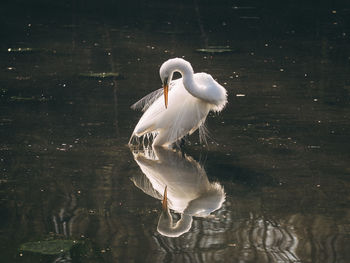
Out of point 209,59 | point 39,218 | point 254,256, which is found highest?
point 209,59

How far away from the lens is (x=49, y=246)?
15.9ft

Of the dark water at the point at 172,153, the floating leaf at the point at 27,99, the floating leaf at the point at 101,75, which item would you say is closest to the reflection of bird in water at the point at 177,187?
the dark water at the point at 172,153

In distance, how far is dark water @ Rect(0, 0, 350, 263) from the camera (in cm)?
502

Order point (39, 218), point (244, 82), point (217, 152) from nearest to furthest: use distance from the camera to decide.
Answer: point (39, 218) → point (217, 152) → point (244, 82)

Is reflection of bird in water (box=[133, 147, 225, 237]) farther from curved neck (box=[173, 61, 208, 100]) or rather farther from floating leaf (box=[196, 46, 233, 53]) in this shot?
floating leaf (box=[196, 46, 233, 53])

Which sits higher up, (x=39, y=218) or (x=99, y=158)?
(x=99, y=158)

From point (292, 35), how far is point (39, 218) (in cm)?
807

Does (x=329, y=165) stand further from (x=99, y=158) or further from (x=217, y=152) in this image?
(x=99, y=158)

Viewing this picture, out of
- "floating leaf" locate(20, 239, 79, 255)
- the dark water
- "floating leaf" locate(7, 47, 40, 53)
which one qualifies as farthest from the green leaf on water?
"floating leaf" locate(20, 239, 79, 255)

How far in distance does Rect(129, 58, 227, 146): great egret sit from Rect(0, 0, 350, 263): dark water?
0.20 metres

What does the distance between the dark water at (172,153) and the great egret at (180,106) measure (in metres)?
0.20

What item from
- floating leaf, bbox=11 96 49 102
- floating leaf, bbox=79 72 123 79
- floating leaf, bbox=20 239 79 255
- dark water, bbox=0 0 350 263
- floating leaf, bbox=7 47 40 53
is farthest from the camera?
floating leaf, bbox=7 47 40 53

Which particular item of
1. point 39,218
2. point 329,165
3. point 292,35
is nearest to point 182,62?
point 329,165

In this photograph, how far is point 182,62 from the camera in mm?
7004
